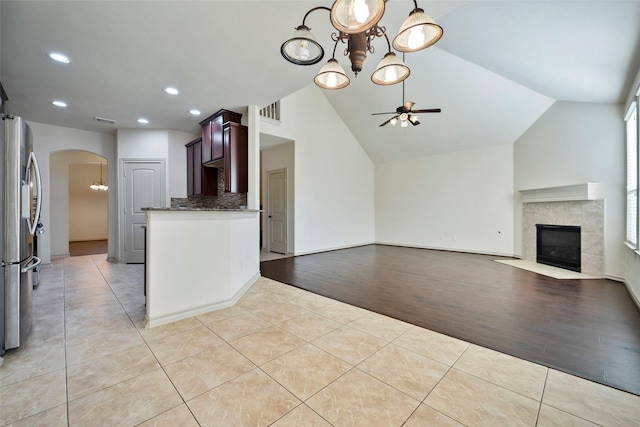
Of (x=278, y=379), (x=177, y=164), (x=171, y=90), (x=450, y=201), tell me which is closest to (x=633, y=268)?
(x=450, y=201)

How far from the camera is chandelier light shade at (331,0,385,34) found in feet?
4.55

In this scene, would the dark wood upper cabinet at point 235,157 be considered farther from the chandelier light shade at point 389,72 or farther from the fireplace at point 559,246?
the fireplace at point 559,246

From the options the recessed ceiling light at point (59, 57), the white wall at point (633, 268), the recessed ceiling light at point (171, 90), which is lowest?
the white wall at point (633, 268)

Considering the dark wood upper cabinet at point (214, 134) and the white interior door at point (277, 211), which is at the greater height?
the dark wood upper cabinet at point (214, 134)

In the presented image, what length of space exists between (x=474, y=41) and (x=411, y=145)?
3.49m

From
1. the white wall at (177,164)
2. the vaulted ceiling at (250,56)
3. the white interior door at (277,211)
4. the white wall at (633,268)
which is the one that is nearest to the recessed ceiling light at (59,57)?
the vaulted ceiling at (250,56)

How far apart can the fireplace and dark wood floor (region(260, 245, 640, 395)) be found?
77 centimetres

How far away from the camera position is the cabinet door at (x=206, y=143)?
4633 mm

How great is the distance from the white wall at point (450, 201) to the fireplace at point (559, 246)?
0.67m

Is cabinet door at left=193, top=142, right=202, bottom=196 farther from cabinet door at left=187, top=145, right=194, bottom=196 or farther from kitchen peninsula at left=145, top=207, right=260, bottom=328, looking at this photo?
kitchen peninsula at left=145, top=207, right=260, bottom=328

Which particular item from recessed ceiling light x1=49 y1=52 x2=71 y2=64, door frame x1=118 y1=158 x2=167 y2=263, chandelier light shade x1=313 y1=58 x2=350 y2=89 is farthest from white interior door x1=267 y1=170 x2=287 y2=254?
chandelier light shade x1=313 y1=58 x2=350 y2=89

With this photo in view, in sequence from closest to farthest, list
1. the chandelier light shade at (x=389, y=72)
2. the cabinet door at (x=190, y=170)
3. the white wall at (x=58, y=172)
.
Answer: the chandelier light shade at (x=389, y=72) → the white wall at (x=58, y=172) → the cabinet door at (x=190, y=170)

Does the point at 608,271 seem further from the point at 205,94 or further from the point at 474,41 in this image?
the point at 205,94

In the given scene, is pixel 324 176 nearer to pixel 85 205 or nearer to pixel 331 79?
pixel 331 79
